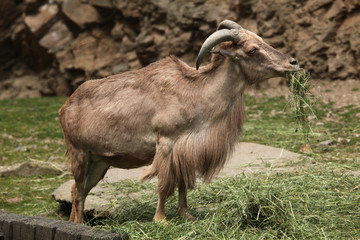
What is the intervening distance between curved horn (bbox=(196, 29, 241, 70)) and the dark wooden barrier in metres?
2.03

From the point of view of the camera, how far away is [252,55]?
599 cm

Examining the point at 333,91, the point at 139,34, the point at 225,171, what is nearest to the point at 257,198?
the point at 225,171

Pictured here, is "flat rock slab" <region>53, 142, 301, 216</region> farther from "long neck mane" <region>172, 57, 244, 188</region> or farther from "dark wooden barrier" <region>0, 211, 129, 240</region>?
"dark wooden barrier" <region>0, 211, 129, 240</region>

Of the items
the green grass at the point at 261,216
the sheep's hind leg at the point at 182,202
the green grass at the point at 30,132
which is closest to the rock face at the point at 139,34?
the green grass at the point at 30,132

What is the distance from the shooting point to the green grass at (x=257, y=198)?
17.7 feet

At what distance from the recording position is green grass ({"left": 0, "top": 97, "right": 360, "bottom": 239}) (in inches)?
213

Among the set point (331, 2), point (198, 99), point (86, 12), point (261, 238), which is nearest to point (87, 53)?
point (86, 12)

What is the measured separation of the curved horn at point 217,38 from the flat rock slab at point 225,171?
1260 millimetres

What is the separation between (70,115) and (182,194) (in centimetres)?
164

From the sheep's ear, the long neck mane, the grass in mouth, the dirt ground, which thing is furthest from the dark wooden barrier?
the dirt ground

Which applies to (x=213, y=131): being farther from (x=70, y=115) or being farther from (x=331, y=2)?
(x=331, y=2)

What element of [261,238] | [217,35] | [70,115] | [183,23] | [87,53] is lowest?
[87,53]

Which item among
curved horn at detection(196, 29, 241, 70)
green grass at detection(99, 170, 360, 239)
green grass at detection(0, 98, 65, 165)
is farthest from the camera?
green grass at detection(0, 98, 65, 165)

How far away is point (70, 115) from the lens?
657cm
